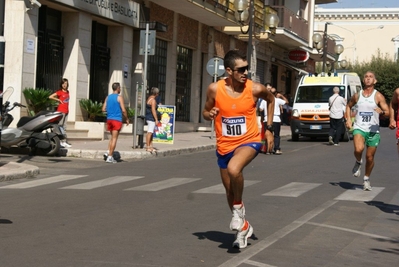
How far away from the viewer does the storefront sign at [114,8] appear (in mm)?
23884

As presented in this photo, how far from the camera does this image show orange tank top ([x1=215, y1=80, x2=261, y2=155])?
26.4ft

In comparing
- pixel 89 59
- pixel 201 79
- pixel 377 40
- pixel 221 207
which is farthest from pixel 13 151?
pixel 377 40

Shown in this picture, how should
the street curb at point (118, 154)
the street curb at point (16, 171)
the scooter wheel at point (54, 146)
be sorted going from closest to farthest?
the street curb at point (16, 171)
the scooter wheel at point (54, 146)
the street curb at point (118, 154)

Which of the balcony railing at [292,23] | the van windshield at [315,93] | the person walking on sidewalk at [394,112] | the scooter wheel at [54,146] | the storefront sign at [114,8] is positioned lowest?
the scooter wheel at [54,146]

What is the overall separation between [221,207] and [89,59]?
50.9 ft

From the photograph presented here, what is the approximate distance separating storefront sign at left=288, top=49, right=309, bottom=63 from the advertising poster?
87.7 ft

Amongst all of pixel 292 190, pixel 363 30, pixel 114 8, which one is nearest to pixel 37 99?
pixel 114 8

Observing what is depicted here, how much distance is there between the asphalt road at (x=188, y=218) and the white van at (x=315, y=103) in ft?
39.4

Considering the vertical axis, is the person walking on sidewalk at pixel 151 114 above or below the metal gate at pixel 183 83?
below

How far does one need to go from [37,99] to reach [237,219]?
14.9m

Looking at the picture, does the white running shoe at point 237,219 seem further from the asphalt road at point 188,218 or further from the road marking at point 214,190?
the road marking at point 214,190

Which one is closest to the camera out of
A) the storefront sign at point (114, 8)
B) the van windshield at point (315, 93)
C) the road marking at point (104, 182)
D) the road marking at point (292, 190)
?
the road marking at point (292, 190)

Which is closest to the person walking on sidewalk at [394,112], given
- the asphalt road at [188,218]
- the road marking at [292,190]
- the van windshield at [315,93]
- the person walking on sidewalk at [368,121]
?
the person walking on sidewalk at [368,121]

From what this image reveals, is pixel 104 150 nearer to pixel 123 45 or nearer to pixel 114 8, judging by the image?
pixel 114 8
